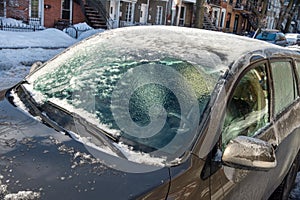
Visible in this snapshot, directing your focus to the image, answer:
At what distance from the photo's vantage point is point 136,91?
237 centimetres

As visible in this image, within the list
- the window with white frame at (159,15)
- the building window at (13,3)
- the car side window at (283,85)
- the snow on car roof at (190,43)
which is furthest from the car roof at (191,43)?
the window with white frame at (159,15)

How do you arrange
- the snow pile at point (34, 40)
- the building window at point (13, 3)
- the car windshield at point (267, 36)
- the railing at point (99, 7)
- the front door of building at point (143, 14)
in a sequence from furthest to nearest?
the front door of building at point (143, 14) → the car windshield at point (267, 36) → the railing at point (99, 7) → the building window at point (13, 3) → the snow pile at point (34, 40)

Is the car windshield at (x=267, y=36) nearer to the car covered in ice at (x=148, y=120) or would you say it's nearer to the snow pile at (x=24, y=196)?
the car covered in ice at (x=148, y=120)

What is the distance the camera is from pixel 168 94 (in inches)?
90.6

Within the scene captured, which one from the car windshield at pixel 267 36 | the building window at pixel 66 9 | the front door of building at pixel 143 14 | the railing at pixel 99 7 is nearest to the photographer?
the building window at pixel 66 9

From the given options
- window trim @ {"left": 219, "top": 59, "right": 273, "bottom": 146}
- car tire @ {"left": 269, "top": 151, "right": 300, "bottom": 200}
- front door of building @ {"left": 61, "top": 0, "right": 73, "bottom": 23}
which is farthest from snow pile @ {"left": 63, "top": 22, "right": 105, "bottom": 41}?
window trim @ {"left": 219, "top": 59, "right": 273, "bottom": 146}

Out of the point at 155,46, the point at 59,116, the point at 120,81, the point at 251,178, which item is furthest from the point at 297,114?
the point at 59,116

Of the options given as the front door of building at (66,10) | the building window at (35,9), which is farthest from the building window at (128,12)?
the building window at (35,9)

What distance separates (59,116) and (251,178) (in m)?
1.35

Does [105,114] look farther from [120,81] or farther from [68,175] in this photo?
[68,175]

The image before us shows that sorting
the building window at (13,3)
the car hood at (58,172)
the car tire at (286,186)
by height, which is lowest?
the car tire at (286,186)

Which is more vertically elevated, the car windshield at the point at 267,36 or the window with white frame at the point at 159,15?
the window with white frame at the point at 159,15

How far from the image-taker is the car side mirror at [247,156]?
6.47ft

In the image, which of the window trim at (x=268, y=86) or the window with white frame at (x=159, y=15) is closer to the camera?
the window trim at (x=268, y=86)
